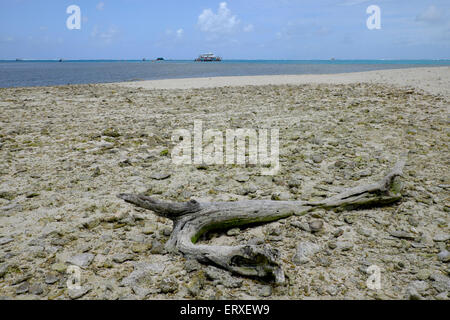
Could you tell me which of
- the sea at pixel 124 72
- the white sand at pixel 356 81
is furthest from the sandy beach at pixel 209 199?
the sea at pixel 124 72

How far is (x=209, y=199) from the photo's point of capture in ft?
17.2

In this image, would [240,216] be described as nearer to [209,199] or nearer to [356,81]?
[209,199]

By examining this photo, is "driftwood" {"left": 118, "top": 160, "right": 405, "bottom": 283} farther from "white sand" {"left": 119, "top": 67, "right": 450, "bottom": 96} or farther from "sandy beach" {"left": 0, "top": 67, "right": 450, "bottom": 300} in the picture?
"white sand" {"left": 119, "top": 67, "right": 450, "bottom": 96}

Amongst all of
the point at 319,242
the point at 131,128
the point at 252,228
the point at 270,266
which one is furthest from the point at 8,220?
the point at 131,128

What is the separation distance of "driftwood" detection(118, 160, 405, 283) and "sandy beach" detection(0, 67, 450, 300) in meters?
0.13

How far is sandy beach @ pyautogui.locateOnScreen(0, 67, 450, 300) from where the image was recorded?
10.6 ft

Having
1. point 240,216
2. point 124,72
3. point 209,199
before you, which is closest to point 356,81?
point 209,199

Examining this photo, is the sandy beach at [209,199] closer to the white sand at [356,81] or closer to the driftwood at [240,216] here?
the driftwood at [240,216]

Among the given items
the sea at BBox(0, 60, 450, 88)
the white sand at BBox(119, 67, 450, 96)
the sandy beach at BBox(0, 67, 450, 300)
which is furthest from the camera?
the sea at BBox(0, 60, 450, 88)

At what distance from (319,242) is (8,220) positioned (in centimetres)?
470

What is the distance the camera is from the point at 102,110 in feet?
42.9

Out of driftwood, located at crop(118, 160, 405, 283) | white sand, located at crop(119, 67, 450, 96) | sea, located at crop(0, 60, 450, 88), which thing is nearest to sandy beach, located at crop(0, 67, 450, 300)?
driftwood, located at crop(118, 160, 405, 283)
